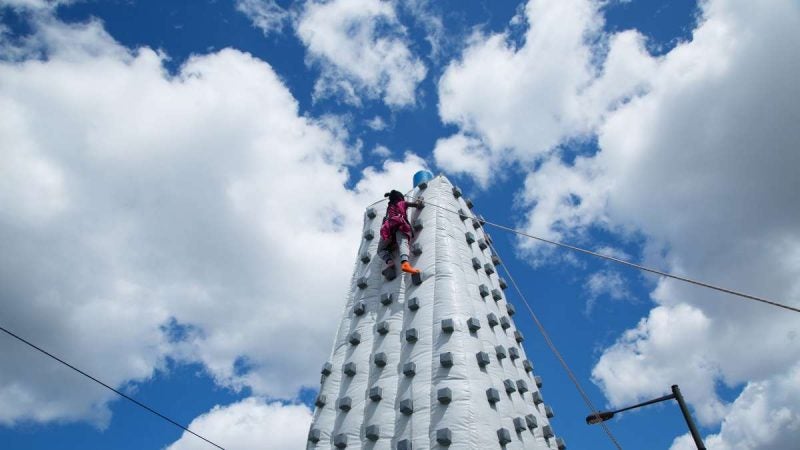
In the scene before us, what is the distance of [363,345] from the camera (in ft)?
33.3

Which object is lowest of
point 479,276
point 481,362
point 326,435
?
point 326,435

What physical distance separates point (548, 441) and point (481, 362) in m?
2.34

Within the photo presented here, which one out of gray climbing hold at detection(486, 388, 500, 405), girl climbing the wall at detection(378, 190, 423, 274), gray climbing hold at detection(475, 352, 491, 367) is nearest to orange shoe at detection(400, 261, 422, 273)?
girl climbing the wall at detection(378, 190, 423, 274)

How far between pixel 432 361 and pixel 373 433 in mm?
1559

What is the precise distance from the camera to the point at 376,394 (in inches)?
346

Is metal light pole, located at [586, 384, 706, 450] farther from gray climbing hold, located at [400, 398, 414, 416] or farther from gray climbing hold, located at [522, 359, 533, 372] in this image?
gray climbing hold, located at [400, 398, 414, 416]

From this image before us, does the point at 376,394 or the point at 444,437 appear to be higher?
the point at 376,394

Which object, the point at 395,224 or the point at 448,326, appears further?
the point at 395,224

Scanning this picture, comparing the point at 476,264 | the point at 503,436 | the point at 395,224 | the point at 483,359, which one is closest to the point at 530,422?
the point at 503,436

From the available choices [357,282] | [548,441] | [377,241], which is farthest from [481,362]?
[377,241]

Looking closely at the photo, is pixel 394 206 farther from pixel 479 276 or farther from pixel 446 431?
pixel 446 431

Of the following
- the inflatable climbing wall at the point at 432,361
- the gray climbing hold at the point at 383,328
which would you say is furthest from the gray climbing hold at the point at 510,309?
the gray climbing hold at the point at 383,328

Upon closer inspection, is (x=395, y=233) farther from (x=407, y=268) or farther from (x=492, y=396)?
(x=492, y=396)

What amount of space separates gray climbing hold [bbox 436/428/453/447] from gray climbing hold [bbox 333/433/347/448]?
1936 millimetres
